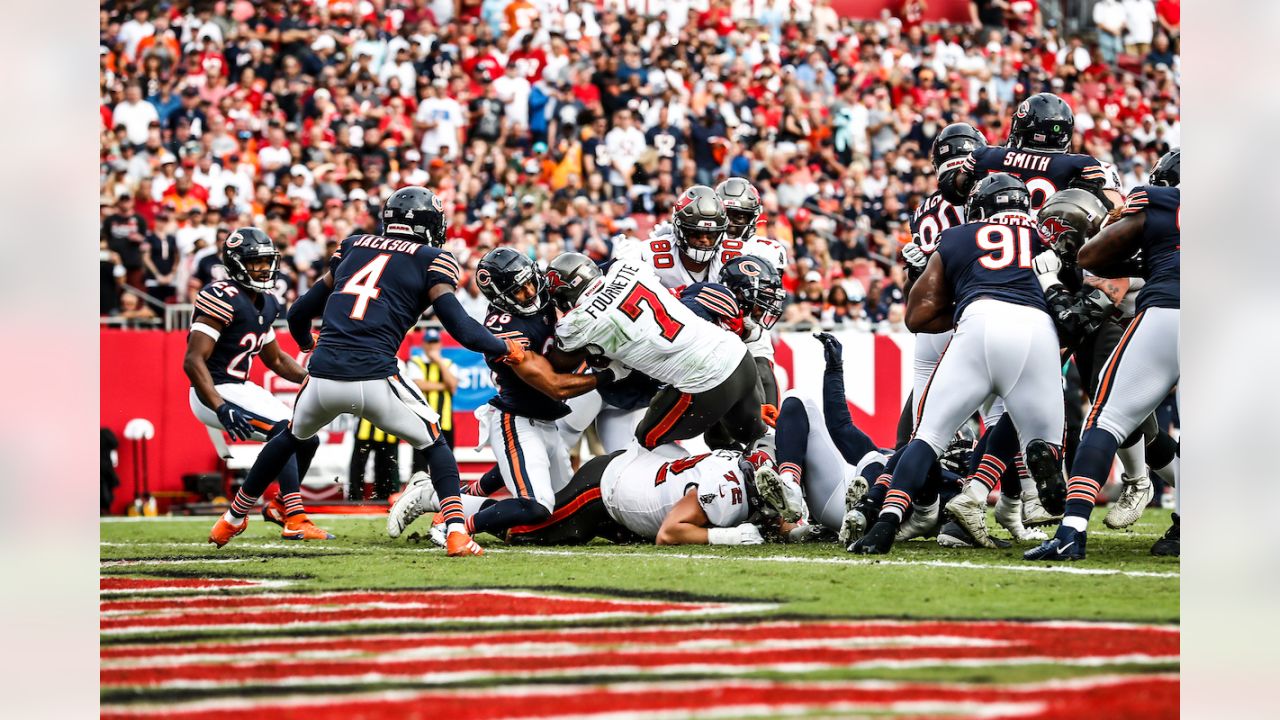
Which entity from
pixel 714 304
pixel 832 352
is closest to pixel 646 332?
pixel 714 304

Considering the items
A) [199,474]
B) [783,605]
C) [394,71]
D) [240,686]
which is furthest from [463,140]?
[240,686]

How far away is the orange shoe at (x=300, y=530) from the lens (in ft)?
28.1

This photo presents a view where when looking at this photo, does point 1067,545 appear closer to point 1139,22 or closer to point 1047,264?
point 1047,264

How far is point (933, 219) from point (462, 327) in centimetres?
314

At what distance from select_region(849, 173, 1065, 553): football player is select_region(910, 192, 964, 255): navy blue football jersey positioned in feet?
5.41

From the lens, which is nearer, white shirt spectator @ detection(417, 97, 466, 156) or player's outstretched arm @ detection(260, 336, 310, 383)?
player's outstretched arm @ detection(260, 336, 310, 383)

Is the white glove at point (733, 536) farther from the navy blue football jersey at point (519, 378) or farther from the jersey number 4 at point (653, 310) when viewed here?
the navy blue football jersey at point (519, 378)

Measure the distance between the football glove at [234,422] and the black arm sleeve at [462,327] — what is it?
6.59 feet

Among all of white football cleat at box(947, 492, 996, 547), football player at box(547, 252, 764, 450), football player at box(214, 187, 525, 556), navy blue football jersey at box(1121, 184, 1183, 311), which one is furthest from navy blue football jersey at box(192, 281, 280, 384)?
navy blue football jersey at box(1121, 184, 1183, 311)

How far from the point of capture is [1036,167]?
805 cm

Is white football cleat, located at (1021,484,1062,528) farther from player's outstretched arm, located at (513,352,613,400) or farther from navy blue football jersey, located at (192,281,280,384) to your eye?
navy blue football jersey, located at (192,281,280,384)

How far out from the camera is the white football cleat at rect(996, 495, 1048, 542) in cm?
749

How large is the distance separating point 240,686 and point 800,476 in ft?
14.0

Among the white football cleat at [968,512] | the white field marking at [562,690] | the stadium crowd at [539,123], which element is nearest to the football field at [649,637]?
the white field marking at [562,690]
